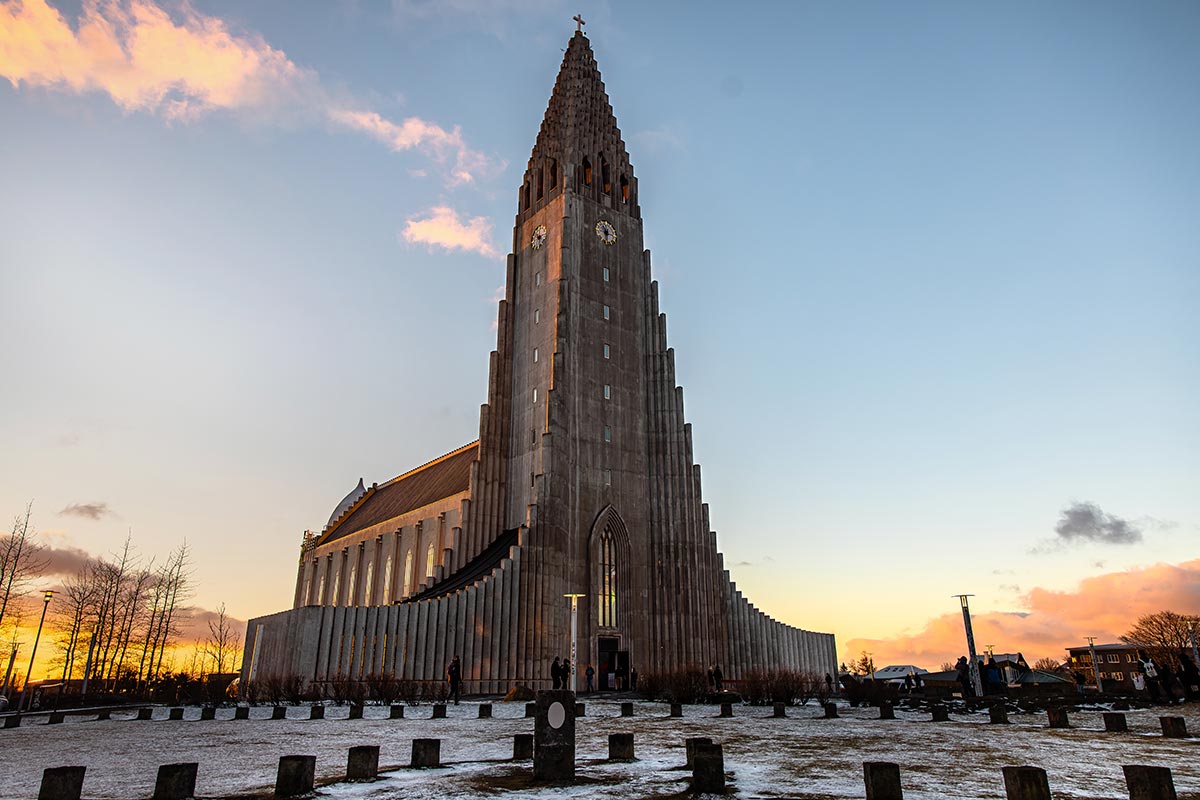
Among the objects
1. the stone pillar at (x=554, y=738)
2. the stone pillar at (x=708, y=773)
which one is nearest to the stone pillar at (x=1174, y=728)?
the stone pillar at (x=708, y=773)

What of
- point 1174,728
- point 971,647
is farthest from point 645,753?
point 971,647

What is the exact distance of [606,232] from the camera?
56.7 meters

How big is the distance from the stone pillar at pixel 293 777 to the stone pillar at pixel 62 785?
2171mm

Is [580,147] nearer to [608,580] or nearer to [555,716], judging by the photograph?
[608,580]

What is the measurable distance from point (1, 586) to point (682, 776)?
52.3 m

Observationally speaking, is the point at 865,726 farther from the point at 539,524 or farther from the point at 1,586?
the point at 1,586

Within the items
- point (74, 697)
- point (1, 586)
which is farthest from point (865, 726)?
point (1, 586)

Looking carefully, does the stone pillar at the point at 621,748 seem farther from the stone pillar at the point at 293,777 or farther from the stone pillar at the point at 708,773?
the stone pillar at the point at 293,777

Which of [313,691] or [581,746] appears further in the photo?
[313,691]

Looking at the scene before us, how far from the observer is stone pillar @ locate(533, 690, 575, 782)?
10.2m

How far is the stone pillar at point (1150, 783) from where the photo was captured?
25.5ft

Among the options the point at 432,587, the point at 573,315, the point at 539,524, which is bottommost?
the point at 432,587

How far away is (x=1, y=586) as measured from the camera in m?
47.6

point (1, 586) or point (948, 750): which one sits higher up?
point (1, 586)
